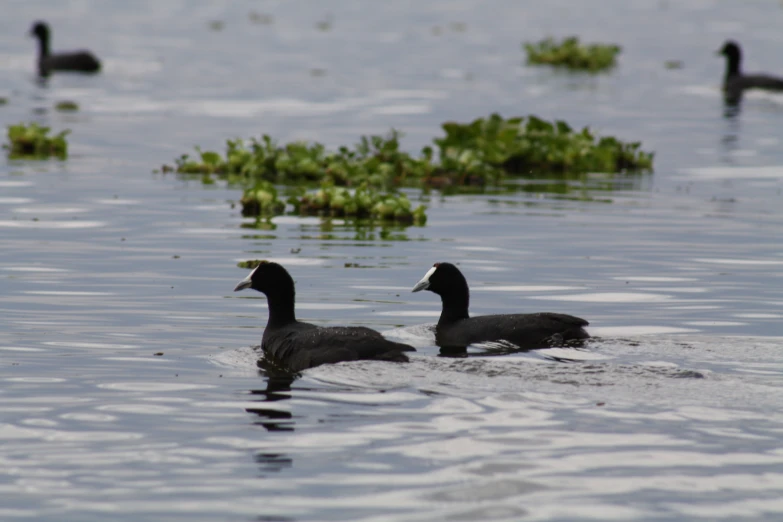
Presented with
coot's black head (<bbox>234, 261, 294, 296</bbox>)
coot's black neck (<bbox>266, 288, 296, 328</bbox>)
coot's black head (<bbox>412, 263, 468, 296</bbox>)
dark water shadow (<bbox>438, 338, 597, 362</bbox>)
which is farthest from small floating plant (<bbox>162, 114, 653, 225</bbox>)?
dark water shadow (<bbox>438, 338, 597, 362</bbox>)

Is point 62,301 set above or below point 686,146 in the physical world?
below

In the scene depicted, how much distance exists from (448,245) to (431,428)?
10.7 m

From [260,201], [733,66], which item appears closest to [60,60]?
[733,66]

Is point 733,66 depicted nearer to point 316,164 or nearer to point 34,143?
point 316,164

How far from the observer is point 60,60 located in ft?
180

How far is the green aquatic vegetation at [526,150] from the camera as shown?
96.6 feet

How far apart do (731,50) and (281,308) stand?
38537 millimetres

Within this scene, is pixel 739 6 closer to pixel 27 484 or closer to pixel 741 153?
pixel 741 153

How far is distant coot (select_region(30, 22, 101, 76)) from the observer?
2144 inches

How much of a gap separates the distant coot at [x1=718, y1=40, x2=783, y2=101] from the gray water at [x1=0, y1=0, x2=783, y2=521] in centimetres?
768

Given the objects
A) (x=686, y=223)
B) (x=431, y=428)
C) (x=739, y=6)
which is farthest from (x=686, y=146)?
(x=739, y=6)

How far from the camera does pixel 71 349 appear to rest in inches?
550

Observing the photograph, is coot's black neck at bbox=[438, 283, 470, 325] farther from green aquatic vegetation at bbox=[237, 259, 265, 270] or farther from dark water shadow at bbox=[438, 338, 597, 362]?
green aquatic vegetation at bbox=[237, 259, 265, 270]

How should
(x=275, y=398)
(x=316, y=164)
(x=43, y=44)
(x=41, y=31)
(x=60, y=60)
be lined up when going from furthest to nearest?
(x=43, y=44), (x=41, y=31), (x=60, y=60), (x=316, y=164), (x=275, y=398)
